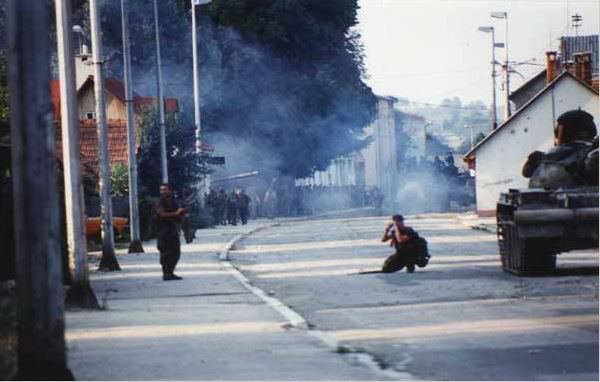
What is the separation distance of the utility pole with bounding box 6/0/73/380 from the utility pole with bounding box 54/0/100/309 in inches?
340

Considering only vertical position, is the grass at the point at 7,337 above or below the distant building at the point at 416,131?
below

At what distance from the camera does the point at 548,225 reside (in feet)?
69.2

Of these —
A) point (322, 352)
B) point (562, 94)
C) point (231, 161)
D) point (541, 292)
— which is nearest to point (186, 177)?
point (562, 94)

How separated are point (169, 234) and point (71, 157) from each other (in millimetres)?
5587

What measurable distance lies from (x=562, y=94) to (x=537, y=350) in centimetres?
4871

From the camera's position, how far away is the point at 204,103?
69.1 metres

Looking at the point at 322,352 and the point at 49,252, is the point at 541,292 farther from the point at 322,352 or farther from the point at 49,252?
the point at 49,252

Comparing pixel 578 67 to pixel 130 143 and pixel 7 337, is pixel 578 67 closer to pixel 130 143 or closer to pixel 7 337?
pixel 130 143

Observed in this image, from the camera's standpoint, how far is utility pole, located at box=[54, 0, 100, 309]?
18.6 meters

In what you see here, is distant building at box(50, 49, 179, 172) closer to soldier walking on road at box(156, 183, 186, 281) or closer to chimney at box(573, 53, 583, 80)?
soldier walking on road at box(156, 183, 186, 281)

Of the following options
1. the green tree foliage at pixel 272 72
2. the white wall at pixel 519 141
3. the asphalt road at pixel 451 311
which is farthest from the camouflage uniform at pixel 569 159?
the green tree foliage at pixel 272 72

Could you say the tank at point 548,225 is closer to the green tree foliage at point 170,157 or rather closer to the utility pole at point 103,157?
the utility pole at point 103,157

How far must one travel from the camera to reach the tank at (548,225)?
69.2 ft

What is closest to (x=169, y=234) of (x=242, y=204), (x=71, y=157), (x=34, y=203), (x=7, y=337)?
(x=71, y=157)
